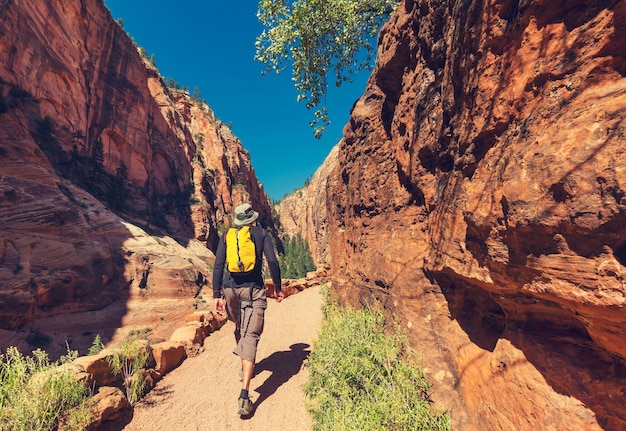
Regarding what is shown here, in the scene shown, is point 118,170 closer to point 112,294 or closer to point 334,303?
point 112,294

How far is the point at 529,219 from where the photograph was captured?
195 centimetres

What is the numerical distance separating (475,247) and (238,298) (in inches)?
121

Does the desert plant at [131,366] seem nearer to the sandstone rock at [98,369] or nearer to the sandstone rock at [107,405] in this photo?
the sandstone rock at [98,369]

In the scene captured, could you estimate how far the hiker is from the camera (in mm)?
3932

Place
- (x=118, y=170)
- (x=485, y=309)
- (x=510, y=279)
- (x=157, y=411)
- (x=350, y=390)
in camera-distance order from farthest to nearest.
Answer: (x=118, y=170) < (x=157, y=411) < (x=350, y=390) < (x=485, y=309) < (x=510, y=279)

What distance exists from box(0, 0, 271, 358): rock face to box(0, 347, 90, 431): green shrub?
36.2ft

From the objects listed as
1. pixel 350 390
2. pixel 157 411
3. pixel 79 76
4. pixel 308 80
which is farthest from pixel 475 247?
pixel 79 76

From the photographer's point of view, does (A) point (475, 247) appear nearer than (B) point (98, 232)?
Yes

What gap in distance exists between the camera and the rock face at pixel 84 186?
12.2 m

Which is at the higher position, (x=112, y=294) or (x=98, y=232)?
(x=98, y=232)

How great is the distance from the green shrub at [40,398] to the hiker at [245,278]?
1.62 metres

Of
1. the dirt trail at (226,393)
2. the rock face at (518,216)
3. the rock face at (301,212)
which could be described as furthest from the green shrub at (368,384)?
the rock face at (301,212)

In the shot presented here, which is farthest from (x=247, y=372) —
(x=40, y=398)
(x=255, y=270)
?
(x=40, y=398)

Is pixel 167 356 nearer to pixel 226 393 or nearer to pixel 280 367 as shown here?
pixel 226 393
